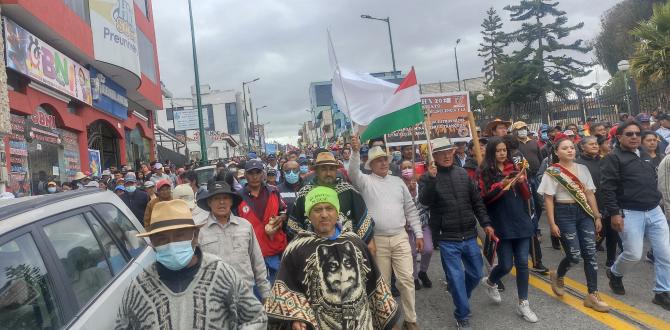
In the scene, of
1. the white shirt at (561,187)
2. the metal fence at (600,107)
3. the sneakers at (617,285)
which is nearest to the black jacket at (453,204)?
the white shirt at (561,187)

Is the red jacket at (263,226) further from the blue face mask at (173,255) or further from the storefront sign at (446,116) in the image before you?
the storefront sign at (446,116)

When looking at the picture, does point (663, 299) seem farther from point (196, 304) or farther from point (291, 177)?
point (196, 304)

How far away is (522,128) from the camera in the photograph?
7996 millimetres

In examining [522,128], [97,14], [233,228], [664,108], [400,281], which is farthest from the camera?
[97,14]

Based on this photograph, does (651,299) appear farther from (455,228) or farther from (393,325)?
(393,325)

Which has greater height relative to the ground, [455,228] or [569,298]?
[455,228]

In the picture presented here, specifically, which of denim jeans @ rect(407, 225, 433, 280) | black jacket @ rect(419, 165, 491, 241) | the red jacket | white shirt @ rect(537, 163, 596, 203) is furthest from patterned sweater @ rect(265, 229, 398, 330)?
denim jeans @ rect(407, 225, 433, 280)

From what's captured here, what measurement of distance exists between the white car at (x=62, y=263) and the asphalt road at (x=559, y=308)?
9.95ft

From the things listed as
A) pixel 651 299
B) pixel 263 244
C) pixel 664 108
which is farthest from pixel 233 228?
pixel 664 108

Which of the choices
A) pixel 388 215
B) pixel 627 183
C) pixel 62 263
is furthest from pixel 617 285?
pixel 62 263

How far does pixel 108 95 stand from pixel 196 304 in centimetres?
1845

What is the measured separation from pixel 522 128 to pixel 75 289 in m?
7.00

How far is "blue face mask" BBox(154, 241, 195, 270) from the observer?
246 centimetres

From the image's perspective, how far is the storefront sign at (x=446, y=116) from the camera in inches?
460
